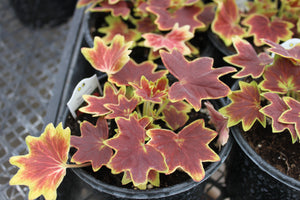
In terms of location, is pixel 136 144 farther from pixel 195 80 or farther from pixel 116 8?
pixel 116 8

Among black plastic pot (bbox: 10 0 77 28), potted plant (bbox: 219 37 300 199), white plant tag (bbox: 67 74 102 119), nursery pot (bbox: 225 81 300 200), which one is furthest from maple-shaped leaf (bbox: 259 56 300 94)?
black plastic pot (bbox: 10 0 77 28)

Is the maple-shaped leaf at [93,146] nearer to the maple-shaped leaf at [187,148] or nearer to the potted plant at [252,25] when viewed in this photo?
the maple-shaped leaf at [187,148]

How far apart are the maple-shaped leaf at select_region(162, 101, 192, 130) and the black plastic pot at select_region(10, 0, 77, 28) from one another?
40.8 inches

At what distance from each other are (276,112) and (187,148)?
232 mm

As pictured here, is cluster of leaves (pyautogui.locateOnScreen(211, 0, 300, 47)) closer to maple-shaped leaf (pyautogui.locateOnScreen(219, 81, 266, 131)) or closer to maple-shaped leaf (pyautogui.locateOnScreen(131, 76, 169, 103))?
maple-shaped leaf (pyautogui.locateOnScreen(219, 81, 266, 131))

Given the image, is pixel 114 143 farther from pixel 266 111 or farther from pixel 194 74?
pixel 266 111

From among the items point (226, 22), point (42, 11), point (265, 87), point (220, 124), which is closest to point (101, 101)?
point (220, 124)

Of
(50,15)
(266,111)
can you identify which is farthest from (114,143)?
(50,15)

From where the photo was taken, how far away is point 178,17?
1.08 metres

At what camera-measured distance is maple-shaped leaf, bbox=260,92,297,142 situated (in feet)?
2.39

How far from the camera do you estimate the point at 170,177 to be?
804 mm

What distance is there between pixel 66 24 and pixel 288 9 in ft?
3.58

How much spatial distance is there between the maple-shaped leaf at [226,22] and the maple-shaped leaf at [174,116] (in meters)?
0.32

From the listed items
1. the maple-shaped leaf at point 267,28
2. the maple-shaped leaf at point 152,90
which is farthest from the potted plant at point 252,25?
the maple-shaped leaf at point 152,90
